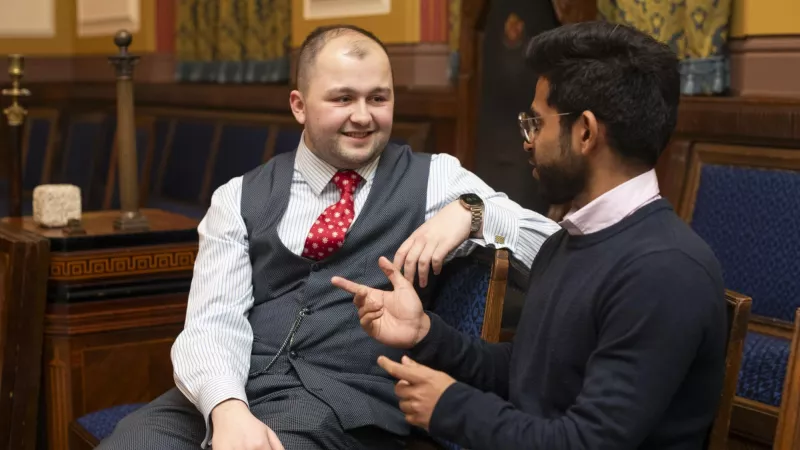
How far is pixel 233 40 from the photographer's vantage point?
5945 millimetres

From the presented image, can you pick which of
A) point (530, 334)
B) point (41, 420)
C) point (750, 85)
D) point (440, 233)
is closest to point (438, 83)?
point (750, 85)

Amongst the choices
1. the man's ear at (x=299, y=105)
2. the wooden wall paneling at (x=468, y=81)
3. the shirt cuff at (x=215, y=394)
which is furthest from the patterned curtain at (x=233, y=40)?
the shirt cuff at (x=215, y=394)

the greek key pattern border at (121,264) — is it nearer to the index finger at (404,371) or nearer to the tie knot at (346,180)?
the tie knot at (346,180)

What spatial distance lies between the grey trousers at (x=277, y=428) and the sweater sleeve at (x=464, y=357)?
24 cm

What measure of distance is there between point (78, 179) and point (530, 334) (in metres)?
5.51

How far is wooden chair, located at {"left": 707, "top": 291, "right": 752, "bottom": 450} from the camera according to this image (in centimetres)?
153

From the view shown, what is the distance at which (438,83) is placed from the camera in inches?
175

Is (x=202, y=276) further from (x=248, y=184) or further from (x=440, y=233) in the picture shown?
(x=440, y=233)

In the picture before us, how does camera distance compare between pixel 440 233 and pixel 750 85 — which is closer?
pixel 440 233

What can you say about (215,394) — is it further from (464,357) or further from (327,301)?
(464,357)

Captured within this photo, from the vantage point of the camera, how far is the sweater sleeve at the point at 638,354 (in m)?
1.40

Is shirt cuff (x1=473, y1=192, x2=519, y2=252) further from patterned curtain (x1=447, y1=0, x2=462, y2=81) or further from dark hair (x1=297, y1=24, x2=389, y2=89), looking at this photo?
patterned curtain (x1=447, y1=0, x2=462, y2=81)

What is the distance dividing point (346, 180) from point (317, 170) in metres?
0.06

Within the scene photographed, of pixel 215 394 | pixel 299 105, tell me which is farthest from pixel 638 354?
pixel 299 105
